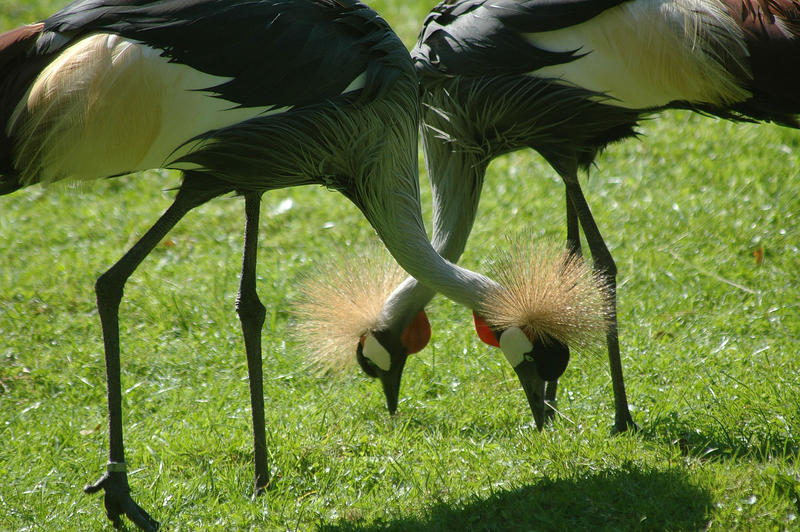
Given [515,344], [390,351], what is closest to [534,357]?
[515,344]

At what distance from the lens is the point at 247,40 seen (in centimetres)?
270

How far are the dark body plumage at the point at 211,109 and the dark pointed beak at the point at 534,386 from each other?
0.38 m

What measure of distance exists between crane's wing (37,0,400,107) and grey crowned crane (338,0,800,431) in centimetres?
60

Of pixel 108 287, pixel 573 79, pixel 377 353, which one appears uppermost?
pixel 573 79

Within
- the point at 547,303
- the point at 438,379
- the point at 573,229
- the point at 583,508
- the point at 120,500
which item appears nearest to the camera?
the point at 583,508

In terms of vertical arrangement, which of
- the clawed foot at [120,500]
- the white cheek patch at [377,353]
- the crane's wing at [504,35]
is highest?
the crane's wing at [504,35]

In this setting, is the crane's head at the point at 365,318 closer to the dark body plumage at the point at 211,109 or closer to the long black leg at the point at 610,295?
the dark body plumage at the point at 211,109

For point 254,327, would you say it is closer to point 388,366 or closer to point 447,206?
point 388,366

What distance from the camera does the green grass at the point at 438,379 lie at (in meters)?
2.85

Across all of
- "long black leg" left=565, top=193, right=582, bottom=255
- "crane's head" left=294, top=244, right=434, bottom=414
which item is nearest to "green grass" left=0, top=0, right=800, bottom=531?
"crane's head" left=294, top=244, right=434, bottom=414

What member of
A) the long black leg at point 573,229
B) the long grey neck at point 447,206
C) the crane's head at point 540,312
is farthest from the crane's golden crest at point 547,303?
the long black leg at point 573,229

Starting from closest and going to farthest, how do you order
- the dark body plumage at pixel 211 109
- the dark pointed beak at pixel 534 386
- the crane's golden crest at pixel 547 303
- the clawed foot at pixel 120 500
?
1. the dark body plumage at pixel 211 109
2. the clawed foot at pixel 120 500
3. the crane's golden crest at pixel 547 303
4. the dark pointed beak at pixel 534 386

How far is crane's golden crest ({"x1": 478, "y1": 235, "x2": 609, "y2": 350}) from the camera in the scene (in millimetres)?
3006

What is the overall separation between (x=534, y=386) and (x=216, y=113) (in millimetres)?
1455
